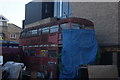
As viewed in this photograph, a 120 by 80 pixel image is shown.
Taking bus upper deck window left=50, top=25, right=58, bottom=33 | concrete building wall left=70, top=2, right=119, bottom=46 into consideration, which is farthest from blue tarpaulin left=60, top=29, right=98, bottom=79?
concrete building wall left=70, top=2, right=119, bottom=46

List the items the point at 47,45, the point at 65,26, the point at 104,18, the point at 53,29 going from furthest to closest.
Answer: the point at 104,18, the point at 47,45, the point at 53,29, the point at 65,26

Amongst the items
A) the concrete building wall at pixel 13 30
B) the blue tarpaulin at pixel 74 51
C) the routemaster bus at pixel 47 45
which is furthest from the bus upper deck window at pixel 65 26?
the concrete building wall at pixel 13 30

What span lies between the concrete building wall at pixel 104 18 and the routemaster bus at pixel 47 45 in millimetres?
2795

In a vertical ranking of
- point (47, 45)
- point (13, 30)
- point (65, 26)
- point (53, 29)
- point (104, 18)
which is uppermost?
point (13, 30)

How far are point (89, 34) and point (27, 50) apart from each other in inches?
256

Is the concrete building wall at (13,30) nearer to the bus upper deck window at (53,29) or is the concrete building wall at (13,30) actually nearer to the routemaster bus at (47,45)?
the routemaster bus at (47,45)

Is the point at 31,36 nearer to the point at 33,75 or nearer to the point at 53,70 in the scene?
the point at 33,75

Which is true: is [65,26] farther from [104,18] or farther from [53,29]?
[104,18]

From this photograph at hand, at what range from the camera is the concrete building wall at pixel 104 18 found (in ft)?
47.0

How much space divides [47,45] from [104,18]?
17.9 feet

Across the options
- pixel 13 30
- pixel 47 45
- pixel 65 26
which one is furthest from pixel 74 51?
pixel 13 30

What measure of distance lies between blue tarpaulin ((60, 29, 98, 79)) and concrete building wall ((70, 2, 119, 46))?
391cm

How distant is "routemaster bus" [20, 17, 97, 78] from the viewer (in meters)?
11.5

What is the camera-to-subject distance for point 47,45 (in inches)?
503
